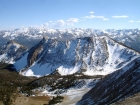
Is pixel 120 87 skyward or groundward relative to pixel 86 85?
skyward

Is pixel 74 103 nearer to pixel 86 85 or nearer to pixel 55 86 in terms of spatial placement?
pixel 86 85

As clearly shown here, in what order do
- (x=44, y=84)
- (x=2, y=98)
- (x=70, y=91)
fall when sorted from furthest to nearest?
1. (x=44, y=84)
2. (x=70, y=91)
3. (x=2, y=98)

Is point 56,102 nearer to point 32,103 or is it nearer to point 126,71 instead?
point 32,103

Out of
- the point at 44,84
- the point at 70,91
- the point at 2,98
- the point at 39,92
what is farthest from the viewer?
the point at 44,84

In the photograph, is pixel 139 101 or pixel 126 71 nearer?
pixel 139 101

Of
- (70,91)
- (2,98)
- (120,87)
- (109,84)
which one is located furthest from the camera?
(70,91)

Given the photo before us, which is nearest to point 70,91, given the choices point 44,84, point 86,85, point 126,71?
point 86,85

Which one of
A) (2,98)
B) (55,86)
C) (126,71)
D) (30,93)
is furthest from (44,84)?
(126,71)

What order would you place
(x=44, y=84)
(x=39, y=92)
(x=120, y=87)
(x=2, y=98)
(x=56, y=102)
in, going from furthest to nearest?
(x=44, y=84) → (x=39, y=92) → (x=2, y=98) → (x=56, y=102) → (x=120, y=87)

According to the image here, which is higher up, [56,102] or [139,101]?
[139,101]
